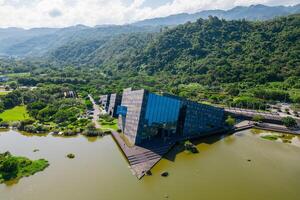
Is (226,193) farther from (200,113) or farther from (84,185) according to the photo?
(200,113)

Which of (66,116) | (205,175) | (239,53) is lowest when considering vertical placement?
(66,116)

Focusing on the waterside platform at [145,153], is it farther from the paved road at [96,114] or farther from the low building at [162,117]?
the paved road at [96,114]

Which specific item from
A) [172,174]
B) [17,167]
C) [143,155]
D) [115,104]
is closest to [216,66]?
[115,104]

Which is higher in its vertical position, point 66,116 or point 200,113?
point 200,113

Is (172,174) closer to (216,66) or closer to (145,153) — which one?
(145,153)

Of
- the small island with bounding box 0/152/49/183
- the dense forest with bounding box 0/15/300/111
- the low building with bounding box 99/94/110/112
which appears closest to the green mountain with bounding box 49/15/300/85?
the dense forest with bounding box 0/15/300/111

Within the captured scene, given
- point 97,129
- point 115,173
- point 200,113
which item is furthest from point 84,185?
point 200,113

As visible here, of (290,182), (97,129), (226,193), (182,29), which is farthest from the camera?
(182,29)
